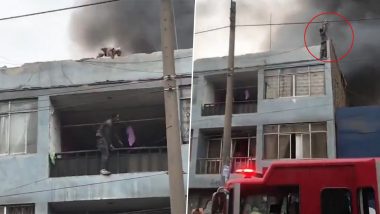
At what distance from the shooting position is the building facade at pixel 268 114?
175cm

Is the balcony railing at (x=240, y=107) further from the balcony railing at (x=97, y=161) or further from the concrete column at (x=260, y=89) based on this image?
the balcony railing at (x=97, y=161)

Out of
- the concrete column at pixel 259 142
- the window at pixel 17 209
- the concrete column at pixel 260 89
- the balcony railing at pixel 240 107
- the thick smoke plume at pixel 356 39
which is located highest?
the thick smoke plume at pixel 356 39

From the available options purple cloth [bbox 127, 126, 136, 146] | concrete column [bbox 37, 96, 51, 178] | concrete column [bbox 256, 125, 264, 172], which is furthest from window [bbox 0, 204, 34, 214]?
concrete column [bbox 256, 125, 264, 172]

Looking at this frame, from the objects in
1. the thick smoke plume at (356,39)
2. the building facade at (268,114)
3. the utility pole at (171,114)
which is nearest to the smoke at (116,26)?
the utility pole at (171,114)

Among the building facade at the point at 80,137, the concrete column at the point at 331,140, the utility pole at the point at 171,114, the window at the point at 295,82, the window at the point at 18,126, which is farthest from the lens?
the window at the point at 18,126

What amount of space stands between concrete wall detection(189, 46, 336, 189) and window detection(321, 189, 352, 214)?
0.40ft

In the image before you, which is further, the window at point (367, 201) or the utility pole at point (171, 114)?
the utility pole at point (171, 114)

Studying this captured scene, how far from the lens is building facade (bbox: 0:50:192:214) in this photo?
109 inches

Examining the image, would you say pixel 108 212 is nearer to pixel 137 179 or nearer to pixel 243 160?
pixel 137 179

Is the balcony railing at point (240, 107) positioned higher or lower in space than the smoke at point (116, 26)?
lower

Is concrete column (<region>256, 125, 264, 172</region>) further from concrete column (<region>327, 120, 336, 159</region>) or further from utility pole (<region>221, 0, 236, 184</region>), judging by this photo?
concrete column (<region>327, 120, 336, 159</region>)

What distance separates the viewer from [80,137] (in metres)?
2.89

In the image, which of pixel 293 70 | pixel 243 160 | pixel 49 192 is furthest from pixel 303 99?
pixel 49 192

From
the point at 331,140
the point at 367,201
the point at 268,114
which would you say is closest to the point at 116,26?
the point at 268,114
